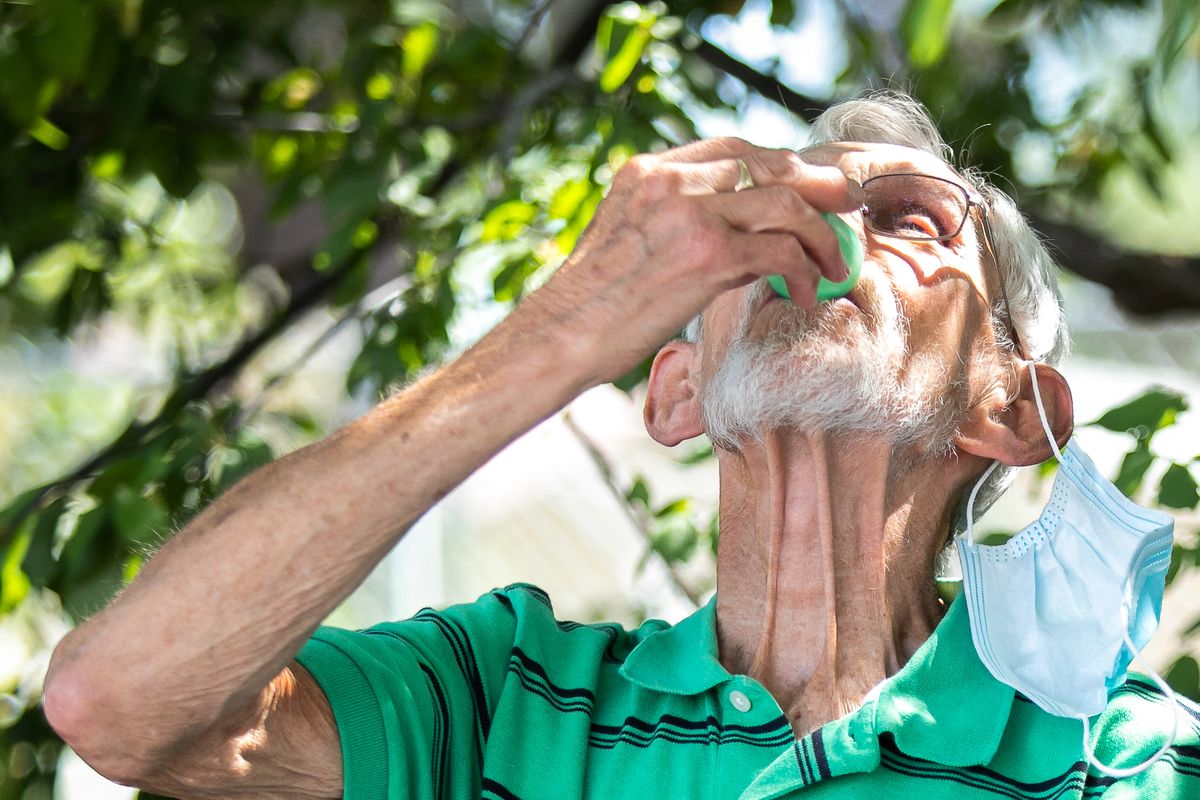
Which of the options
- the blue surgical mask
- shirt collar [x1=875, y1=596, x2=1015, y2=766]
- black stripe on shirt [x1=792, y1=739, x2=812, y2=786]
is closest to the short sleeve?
black stripe on shirt [x1=792, y1=739, x2=812, y2=786]

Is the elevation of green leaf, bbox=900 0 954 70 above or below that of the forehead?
above

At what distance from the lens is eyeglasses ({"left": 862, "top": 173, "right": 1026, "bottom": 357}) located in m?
1.86

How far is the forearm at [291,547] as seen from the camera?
4.33ft

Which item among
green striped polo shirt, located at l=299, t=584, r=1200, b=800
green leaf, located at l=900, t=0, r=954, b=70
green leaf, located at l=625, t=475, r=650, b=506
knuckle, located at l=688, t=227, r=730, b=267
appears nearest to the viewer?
green leaf, located at l=900, t=0, r=954, b=70

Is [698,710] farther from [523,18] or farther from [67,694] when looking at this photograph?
[523,18]

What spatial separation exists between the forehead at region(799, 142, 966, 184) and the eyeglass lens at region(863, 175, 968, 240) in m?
0.02

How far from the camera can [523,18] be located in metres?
3.36

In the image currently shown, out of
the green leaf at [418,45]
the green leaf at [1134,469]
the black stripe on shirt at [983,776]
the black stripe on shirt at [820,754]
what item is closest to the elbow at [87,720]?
the black stripe on shirt at [820,754]

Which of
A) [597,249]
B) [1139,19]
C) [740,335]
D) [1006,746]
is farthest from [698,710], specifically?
[1139,19]

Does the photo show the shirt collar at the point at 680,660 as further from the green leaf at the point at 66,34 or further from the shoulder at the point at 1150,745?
the green leaf at the point at 66,34

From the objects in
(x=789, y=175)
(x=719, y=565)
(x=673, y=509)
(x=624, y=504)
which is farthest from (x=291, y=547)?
(x=624, y=504)

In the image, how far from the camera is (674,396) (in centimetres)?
205

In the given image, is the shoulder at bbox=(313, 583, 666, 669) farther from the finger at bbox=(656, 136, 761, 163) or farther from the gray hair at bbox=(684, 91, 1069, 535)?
the finger at bbox=(656, 136, 761, 163)

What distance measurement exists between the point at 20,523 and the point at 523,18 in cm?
187
